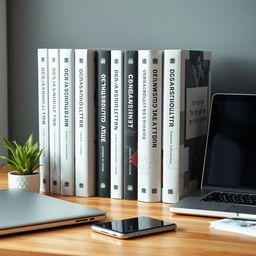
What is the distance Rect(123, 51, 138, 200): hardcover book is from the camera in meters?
1.46

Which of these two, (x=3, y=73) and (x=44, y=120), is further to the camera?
(x=3, y=73)

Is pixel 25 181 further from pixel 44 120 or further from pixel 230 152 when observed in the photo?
pixel 230 152

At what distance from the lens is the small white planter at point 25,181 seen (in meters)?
1.50

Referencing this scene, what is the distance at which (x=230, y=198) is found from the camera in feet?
4.48

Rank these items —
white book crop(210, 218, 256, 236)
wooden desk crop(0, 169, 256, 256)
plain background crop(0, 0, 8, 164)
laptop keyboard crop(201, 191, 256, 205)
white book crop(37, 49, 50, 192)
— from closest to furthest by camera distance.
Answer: wooden desk crop(0, 169, 256, 256) < white book crop(210, 218, 256, 236) < laptop keyboard crop(201, 191, 256, 205) < white book crop(37, 49, 50, 192) < plain background crop(0, 0, 8, 164)

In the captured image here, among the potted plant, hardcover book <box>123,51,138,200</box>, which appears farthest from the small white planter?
hardcover book <box>123,51,138,200</box>

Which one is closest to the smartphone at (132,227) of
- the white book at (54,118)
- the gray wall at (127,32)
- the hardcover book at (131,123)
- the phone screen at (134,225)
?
the phone screen at (134,225)

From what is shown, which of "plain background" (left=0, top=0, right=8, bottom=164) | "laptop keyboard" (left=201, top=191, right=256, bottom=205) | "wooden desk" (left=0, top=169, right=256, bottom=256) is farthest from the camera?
"plain background" (left=0, top=0, right=8, bottom=164)

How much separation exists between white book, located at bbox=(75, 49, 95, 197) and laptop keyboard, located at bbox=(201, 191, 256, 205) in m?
0.30

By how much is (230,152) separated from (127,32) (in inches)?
18.9

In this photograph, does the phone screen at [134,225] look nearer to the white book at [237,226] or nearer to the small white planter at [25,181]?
the white book at [237,226]

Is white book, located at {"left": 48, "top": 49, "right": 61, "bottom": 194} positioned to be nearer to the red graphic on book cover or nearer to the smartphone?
the red graphic on book cover

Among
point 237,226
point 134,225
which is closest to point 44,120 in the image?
point 134,225

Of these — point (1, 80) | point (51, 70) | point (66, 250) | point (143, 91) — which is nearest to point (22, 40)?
point (1, 80)
